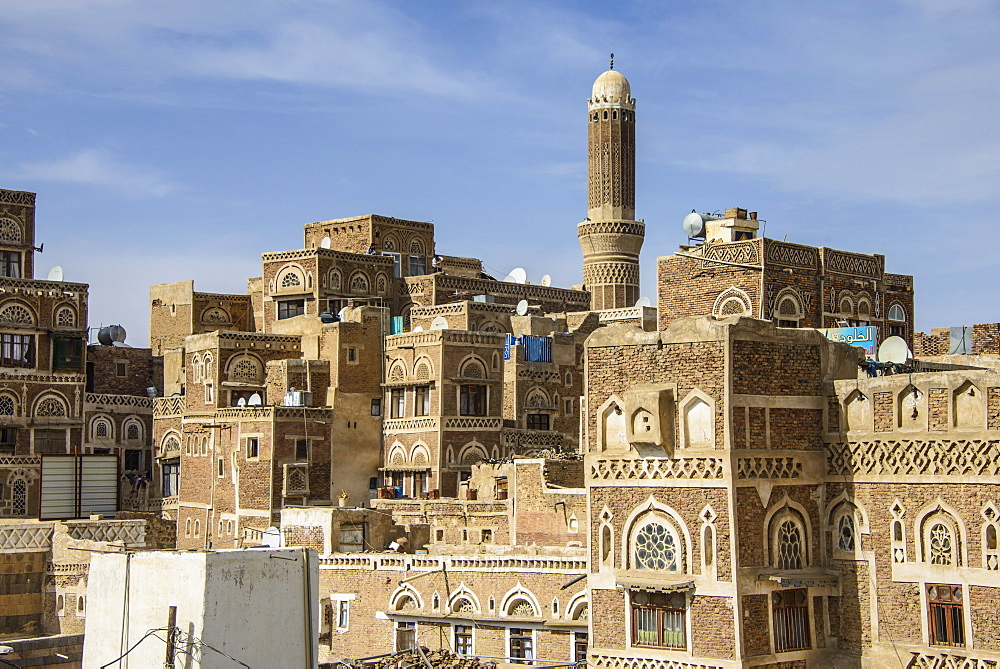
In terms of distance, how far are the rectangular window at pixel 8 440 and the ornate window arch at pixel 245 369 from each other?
26.6 feet

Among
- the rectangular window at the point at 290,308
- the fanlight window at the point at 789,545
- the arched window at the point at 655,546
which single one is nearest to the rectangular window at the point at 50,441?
the rectangular window at the point at 290,308

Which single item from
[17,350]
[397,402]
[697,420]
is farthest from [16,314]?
[697,420]

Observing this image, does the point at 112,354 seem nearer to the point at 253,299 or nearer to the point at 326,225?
the point at 253,299

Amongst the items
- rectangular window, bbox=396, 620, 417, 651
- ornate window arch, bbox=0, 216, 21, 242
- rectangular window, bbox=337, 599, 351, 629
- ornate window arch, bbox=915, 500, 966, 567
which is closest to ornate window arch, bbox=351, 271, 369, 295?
ornate window arch, bbox=0, 216, 21, 242

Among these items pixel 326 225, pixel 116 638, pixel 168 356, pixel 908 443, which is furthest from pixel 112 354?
pixel 908 443

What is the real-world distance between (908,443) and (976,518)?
4.72 ft

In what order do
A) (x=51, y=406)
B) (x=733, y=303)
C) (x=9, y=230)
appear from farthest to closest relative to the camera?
(x=9, y=230) < (x=51, y=406) < (x=733, y=303)

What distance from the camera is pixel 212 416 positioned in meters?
48.5

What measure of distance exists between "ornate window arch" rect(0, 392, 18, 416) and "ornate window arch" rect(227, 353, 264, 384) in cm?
786

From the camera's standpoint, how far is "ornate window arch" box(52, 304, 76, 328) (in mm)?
51906

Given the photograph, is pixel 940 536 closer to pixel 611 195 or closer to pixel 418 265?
pixel 418 265

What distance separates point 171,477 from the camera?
52.0 m

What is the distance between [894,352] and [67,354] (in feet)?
115

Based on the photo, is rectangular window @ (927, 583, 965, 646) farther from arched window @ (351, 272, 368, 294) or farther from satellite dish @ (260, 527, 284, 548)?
arched window @ (351, 272, 368, 294)
